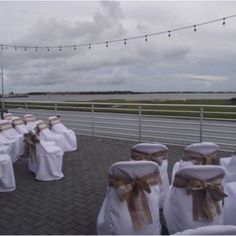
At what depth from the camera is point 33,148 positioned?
644 cm

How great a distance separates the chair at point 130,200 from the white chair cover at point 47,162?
2834 millimetres

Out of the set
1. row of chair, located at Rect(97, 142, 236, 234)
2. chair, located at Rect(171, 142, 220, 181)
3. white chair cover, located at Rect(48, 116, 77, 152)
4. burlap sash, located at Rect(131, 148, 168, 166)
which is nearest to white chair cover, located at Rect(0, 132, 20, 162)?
white chair cover, located at Rect(48, 116, 77, 152)

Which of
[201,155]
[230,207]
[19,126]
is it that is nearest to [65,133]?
[19,126]

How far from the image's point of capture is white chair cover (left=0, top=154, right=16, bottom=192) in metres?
5.45

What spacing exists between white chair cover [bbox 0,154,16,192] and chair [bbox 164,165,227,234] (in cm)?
291

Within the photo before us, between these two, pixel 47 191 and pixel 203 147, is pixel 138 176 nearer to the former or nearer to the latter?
pixel 203 147

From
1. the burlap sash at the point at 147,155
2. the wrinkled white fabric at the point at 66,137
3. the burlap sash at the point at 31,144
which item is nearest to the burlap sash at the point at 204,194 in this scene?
the burlap sash at the point at 147,155

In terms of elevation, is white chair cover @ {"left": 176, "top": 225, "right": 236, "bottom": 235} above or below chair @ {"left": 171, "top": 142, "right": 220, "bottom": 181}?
above

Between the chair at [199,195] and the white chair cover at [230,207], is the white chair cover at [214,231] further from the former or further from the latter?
the white chair cover at [230,207]

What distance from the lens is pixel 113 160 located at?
779 cm

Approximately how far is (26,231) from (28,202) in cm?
99

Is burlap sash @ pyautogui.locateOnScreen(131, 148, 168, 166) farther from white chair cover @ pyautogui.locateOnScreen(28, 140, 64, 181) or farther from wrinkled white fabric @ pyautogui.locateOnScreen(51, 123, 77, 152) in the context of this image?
wrinkled white fabric @ pyautogui.locateOnScreen(51, 123, 77, 152)

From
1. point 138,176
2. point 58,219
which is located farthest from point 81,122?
point 138,176

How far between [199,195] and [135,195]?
57cm
